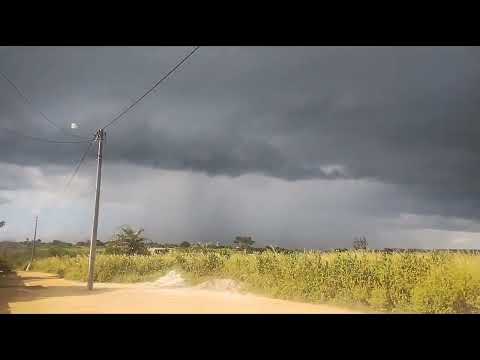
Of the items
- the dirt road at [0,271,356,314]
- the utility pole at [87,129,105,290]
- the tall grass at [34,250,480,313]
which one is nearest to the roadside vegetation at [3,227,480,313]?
the tall grass at [34,250,480,313]

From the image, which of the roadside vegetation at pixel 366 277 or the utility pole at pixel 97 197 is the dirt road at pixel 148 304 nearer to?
the roadside vegetation at pixel 366 277

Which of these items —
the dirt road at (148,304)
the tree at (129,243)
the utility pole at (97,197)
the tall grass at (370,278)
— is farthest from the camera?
the tree at (129,243)

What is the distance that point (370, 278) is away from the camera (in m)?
11.3

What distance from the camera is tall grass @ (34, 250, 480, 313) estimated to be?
9914 mm

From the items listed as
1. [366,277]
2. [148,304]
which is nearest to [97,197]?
[148,304]

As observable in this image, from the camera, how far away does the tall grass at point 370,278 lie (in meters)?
9.91

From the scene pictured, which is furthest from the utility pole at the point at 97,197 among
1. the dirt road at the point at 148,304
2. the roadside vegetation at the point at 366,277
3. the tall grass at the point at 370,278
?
the tall grass at the point at 370,278

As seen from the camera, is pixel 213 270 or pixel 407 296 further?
pixel 213 270

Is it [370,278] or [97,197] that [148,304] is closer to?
[370,278]
